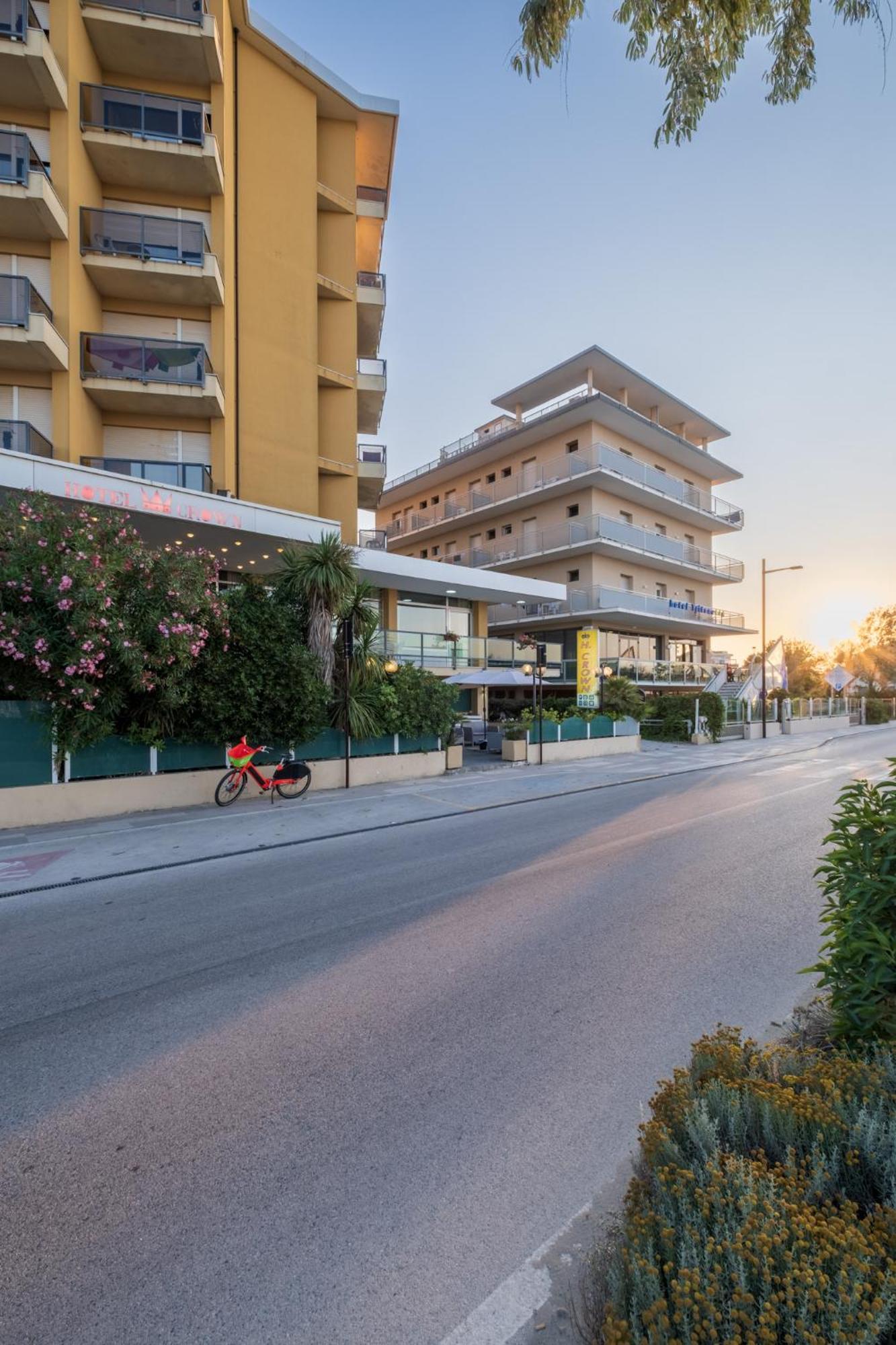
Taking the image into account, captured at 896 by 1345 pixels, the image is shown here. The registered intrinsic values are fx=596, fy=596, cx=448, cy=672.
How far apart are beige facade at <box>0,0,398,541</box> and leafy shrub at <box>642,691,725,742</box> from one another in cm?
1581

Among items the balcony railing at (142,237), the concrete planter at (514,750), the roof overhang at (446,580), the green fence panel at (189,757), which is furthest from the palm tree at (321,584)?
the balcony railing at (142,237)

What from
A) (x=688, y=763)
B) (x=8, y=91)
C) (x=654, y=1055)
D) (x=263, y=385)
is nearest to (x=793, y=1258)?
(x=654, y=1055)

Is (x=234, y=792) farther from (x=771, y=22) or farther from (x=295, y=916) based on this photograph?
(x=771, y=22)

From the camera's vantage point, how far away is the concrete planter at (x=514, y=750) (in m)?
17.7

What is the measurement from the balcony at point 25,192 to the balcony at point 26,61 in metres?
1.26

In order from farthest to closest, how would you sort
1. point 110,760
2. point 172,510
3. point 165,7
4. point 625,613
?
point 625,613
point 165,7
point 172,510
point 110,760

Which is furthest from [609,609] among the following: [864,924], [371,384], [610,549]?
[864,924]

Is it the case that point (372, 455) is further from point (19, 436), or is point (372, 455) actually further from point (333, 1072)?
point (333, 1072)

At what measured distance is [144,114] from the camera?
1540cm

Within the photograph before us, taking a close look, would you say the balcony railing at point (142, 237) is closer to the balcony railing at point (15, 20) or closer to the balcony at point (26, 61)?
the balcony at point (26, 61)

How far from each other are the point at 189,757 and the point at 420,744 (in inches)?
223

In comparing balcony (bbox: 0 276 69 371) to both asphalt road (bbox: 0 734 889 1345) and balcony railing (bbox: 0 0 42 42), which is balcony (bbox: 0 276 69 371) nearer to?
balcony railing (bbox: 0 0 42 42)

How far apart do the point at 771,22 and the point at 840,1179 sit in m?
6.15

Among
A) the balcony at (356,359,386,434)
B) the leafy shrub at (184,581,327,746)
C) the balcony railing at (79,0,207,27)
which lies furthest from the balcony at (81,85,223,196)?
the leafy shrub at (184,581,327,746)
